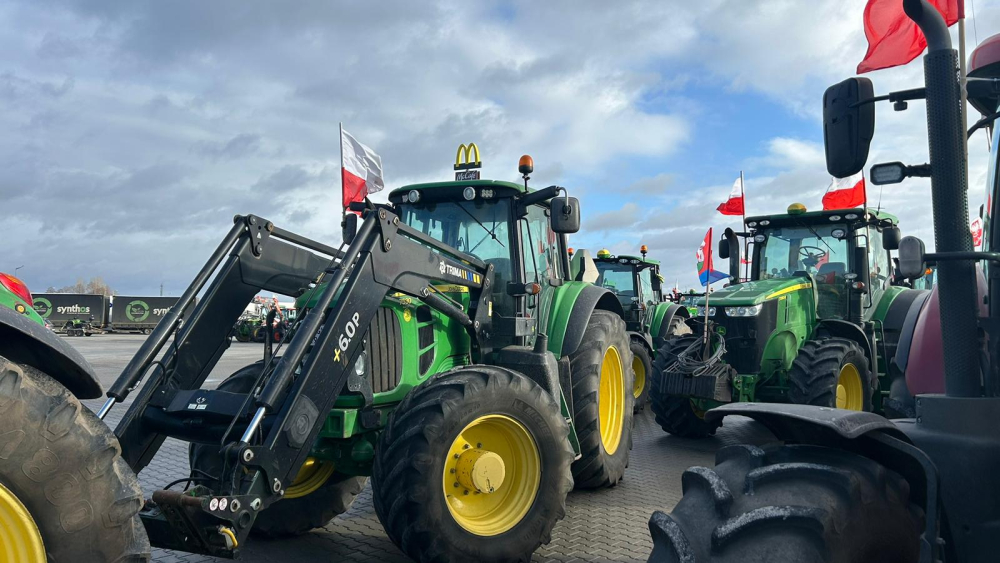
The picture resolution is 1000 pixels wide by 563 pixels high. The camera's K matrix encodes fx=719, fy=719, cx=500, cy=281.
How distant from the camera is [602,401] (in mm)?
6582

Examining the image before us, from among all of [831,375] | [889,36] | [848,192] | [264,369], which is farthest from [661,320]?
[264,369]

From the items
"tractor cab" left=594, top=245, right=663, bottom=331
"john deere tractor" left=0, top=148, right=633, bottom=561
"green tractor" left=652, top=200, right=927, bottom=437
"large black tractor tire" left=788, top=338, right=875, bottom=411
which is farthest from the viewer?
"tractor cab" left=594, top=245, right=663, bottom=331

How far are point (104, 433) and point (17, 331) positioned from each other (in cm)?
50

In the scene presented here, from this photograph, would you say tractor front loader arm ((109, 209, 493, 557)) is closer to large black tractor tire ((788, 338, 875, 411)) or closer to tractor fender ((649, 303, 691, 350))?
large black tractor tire ((788, 338, 875, 411))

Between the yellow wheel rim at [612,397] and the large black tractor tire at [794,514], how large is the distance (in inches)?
175

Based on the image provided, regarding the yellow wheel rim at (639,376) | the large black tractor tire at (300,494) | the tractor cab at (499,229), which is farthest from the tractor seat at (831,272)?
the large black tractor tire at (300,494)

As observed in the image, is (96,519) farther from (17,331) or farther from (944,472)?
(944,472)

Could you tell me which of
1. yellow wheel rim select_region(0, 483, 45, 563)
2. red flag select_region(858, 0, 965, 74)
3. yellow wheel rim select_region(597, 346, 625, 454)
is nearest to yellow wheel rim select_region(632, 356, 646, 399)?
yellow wheel rim select_region(597, 346, 625, 454)

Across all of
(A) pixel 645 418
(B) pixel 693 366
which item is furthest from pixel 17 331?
(A) pixel 645 418

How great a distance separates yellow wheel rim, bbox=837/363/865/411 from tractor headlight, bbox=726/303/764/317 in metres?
1.13

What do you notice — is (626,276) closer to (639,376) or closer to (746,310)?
(639,376)

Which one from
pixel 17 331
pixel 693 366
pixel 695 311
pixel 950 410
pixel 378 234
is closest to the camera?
pixel 950 410

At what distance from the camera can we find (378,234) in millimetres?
4238

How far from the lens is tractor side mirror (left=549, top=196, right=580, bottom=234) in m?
5.11
